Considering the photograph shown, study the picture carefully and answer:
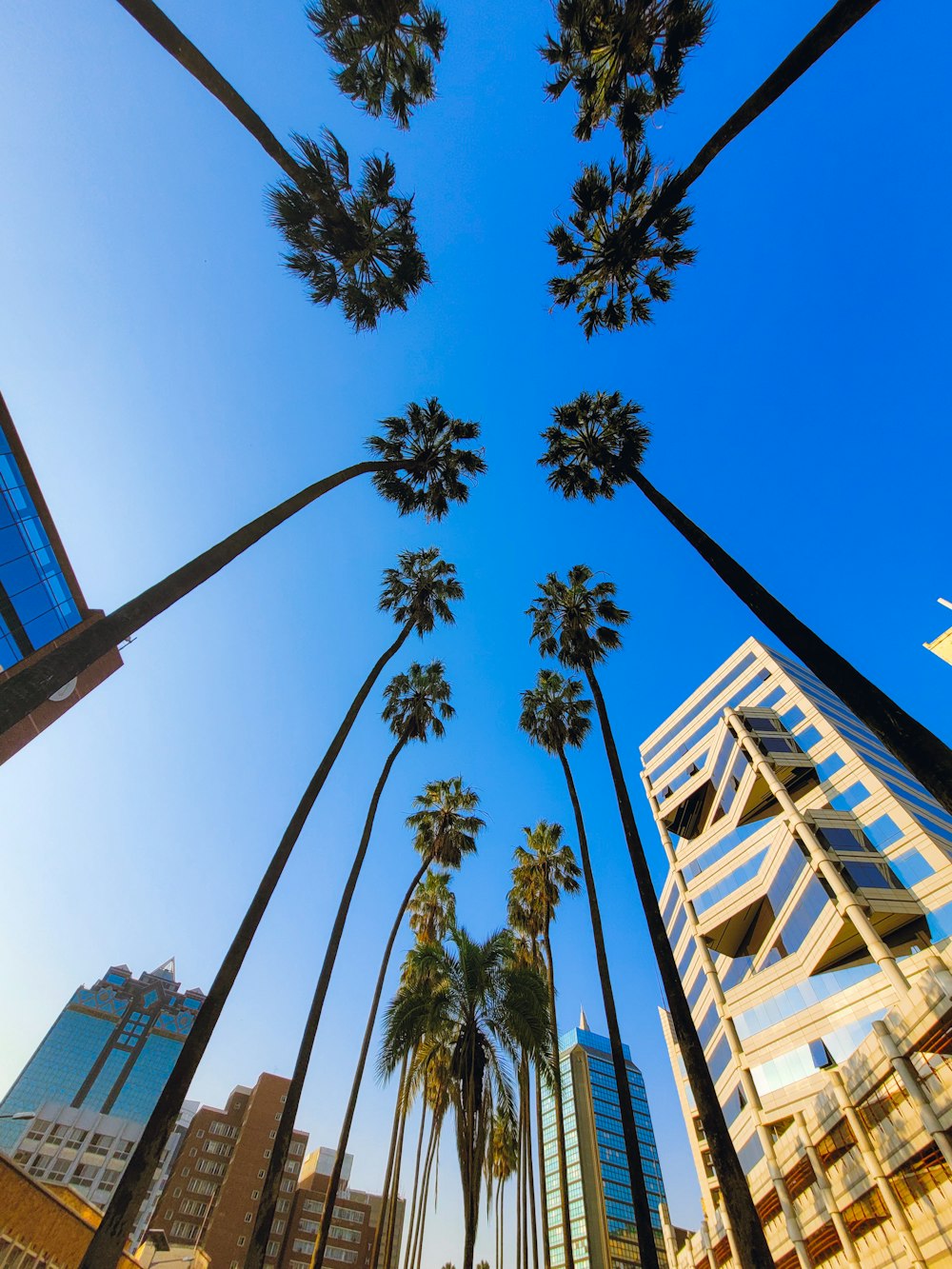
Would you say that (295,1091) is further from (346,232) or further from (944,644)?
(944,644)

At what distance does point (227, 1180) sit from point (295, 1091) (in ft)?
311

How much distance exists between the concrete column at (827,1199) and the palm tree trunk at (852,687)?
27298mm

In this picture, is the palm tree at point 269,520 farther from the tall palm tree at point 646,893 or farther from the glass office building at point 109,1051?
the glass office building at point 109,1051

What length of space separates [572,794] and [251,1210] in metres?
93.8

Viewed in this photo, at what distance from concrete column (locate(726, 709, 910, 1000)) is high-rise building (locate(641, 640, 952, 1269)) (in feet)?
0.31

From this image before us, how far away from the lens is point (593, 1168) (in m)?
129

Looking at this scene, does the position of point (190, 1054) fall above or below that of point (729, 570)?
below

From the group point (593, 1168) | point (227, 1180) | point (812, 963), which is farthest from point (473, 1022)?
point (593, 1168)

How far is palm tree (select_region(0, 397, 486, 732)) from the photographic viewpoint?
611cm

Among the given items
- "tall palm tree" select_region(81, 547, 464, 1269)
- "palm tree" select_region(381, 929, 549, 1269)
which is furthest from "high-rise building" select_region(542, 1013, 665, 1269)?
"tall palm tree" select_region(81, 547, 464, 1269)

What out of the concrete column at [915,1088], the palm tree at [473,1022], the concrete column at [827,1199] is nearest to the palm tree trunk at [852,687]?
the palm tree at [473,1022]

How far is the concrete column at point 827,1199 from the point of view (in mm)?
→ 21969

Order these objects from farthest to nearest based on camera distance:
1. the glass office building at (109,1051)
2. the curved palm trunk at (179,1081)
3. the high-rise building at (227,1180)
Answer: the glass office building at (109,1051), the high-rise building at (227,1180), the curved palm trunk at (179,1081)

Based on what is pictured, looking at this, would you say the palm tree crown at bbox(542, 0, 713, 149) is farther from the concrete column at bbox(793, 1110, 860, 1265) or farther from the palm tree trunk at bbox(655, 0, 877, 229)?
the concrete column at bbox(793, 1110, 860, 1265)
